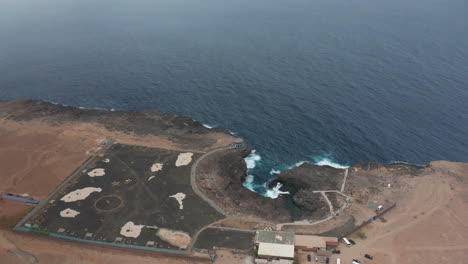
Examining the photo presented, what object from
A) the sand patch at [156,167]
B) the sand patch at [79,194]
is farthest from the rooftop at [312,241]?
the sand patch at [79,194]

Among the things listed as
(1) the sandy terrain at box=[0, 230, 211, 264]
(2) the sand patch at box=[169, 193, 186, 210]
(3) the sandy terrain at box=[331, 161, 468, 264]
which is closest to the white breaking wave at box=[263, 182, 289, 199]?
(3) the sandy terrain at box=[331, 161, 468, 264]

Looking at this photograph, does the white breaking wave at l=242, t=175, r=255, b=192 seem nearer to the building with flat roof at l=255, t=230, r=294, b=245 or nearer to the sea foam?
the building with flat roof at l=255, t=230, r=294, b=245

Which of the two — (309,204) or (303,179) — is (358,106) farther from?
(309,204)

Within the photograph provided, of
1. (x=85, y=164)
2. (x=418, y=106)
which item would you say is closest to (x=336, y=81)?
(x=418, y=106)

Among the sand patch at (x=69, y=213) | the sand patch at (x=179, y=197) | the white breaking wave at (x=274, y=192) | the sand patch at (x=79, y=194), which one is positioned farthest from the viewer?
the white breaking wave at (x=274, y=192)

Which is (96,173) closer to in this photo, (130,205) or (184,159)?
(130,205)

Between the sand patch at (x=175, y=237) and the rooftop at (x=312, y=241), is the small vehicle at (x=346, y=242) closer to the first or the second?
the rooftop at (x=312, y=241)
